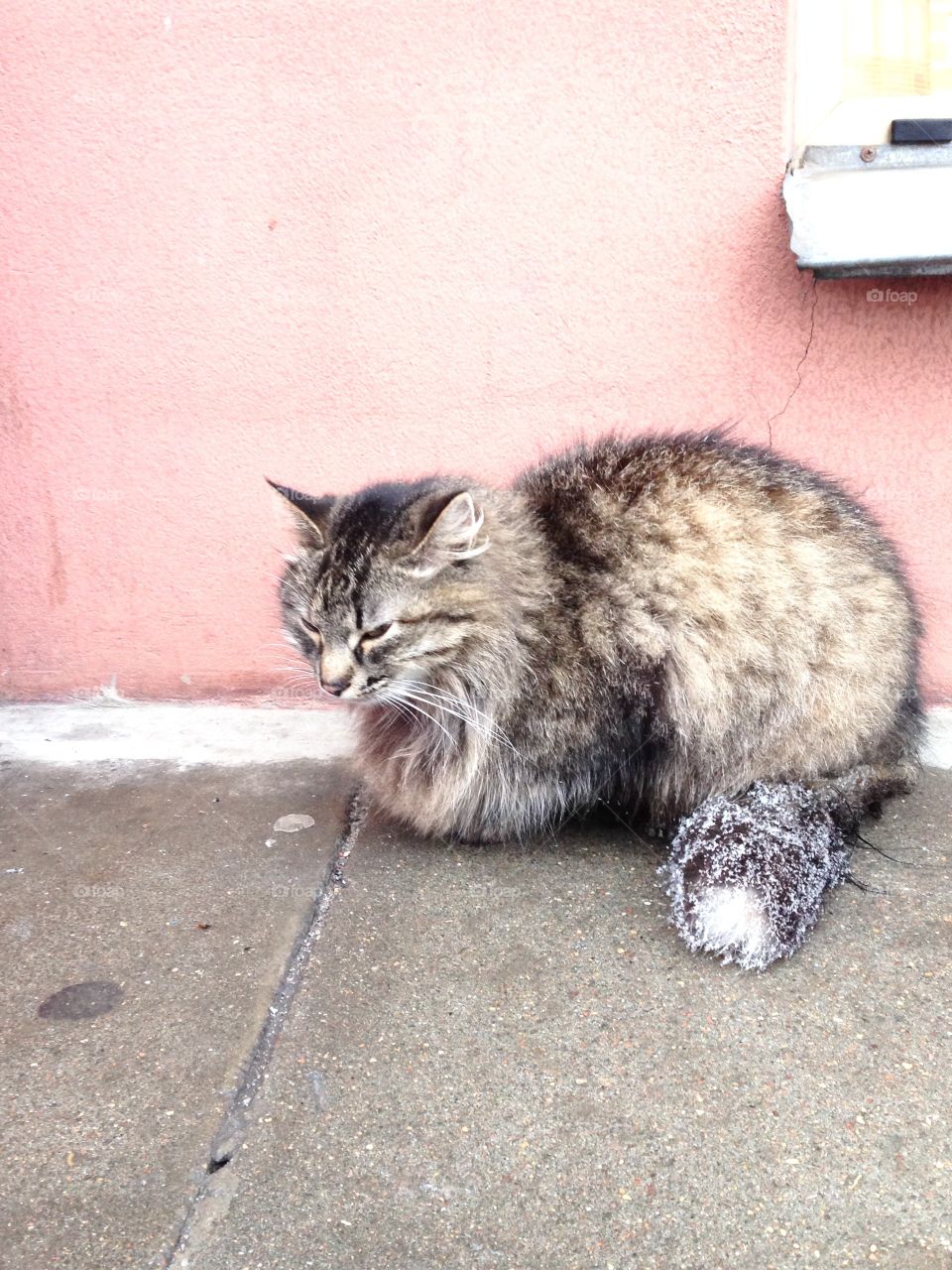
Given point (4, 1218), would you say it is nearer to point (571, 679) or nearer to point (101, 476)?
point (571, 679)

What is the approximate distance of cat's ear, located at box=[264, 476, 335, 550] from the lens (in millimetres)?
2594

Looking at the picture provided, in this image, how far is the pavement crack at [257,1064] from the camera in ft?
5.64

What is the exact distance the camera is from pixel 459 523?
2.43m

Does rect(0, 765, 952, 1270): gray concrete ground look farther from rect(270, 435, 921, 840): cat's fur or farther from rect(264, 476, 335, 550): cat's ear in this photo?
rect(264, 476, 335, 550): cat's ear

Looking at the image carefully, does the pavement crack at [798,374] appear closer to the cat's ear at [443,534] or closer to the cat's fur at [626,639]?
the cat's fur at [626,639]

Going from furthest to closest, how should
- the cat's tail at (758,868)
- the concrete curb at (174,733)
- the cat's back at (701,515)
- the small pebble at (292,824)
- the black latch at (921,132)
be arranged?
the concrete curb at (174,733) → the small pebble at (292,824) → the black latch at (921,132) → the cat's back at (701,515) → the cat's tail at (758,868)

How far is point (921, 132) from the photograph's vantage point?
113 inches

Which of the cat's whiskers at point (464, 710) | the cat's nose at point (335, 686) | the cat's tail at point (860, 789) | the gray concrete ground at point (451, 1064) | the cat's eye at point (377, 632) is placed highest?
the cat's eye at point (377, 632)

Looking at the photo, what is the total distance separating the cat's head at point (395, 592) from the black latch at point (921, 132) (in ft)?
5.67

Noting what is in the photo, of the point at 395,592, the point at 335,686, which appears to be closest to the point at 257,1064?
the point at 335,686

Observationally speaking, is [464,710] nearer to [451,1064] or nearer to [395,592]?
[395,592]

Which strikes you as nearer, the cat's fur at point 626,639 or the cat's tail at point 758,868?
the cat's tail at point 758,868

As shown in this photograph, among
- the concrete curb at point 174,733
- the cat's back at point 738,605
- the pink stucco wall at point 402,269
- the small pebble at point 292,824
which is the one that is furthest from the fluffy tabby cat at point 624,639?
the concrete curb at point 174,733

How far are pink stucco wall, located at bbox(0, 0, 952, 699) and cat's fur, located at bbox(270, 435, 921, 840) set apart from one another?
63 cm
